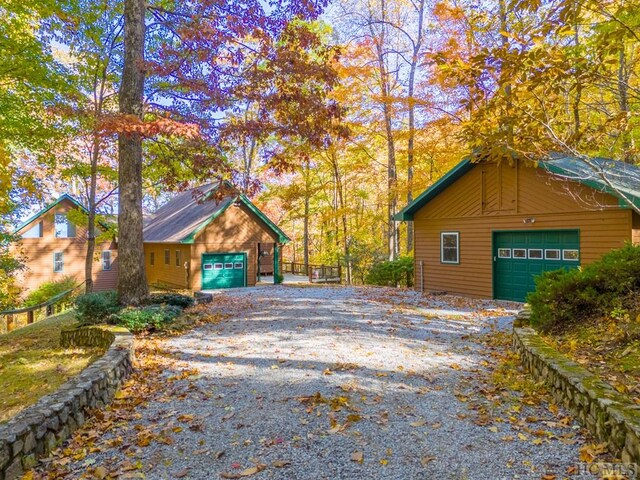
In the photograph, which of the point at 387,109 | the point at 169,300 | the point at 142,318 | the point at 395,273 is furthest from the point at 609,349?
the point at 387,109

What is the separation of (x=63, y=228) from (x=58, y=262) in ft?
6.72

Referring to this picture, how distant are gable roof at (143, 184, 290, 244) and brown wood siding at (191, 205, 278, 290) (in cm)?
35

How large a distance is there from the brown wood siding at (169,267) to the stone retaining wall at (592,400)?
16.7 metres

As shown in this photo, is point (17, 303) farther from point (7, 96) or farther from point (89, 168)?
point (7, 96)

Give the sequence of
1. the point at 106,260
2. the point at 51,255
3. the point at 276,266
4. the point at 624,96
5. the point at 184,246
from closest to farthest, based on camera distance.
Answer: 1. the point at 624,96
2. the point at 184,246
3. the point at 276,266
4. the point at 51,255
5. the point at 106,260

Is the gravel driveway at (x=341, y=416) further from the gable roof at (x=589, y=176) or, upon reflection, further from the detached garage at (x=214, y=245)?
the detached garage at (x=214, y=245)

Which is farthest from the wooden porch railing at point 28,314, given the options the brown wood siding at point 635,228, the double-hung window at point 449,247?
the brown wood siding at point 635,228

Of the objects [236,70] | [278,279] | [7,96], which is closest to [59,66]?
[7,96]

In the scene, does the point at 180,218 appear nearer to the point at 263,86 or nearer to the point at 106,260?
the point at 106,260

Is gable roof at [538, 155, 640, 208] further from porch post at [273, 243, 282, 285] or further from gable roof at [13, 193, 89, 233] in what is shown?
gable roof at [13, 193, 89, 233]

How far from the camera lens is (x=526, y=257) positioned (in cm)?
1276

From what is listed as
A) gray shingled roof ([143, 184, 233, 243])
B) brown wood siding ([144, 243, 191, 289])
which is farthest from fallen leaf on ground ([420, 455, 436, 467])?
brown wood siding ([144, 243, 191, 289])

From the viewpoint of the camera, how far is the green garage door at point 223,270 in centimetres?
1977

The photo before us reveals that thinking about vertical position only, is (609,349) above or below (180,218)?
below
